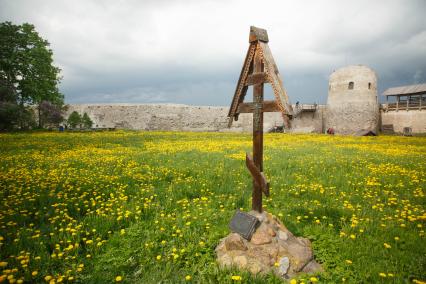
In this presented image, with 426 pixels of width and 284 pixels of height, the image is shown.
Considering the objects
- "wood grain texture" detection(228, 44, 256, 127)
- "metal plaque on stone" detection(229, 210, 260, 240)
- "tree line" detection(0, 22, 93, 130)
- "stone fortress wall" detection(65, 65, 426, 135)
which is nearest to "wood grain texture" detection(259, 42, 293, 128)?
"wood grain texture" detection(228, 44, 256, 127)

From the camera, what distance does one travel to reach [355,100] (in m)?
37.4

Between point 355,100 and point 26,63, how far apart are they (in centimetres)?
4457

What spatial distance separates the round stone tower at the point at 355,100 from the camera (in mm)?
37062

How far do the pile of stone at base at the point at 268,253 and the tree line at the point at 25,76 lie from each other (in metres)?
30.9

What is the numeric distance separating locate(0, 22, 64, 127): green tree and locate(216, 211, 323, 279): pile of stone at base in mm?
33389

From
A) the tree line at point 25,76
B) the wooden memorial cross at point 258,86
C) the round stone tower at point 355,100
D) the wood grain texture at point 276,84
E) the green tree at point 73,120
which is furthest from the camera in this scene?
the round stone tower at point 355,100

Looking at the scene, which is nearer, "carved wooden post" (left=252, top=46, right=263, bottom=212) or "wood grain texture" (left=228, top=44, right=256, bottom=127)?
"carved wooden post" (left=252, top=46, right=263, bottom=212)

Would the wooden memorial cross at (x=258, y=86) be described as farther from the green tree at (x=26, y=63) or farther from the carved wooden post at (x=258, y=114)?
the green tree at (x=26, y=63)

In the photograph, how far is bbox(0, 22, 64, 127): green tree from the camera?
29.9 meters

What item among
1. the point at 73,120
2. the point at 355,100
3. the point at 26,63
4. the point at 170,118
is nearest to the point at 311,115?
the point at 355,100

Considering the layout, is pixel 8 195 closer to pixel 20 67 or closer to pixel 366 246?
pixel 366 246

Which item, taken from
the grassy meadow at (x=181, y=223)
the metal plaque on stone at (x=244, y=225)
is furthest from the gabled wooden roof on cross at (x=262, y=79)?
the grassy meadow at (x=181, y=223)

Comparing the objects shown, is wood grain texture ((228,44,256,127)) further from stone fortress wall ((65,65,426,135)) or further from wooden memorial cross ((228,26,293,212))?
stone fortress wall ((65,65,426,135))

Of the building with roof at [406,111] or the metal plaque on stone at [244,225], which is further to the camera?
the building with roof at [406,111]
